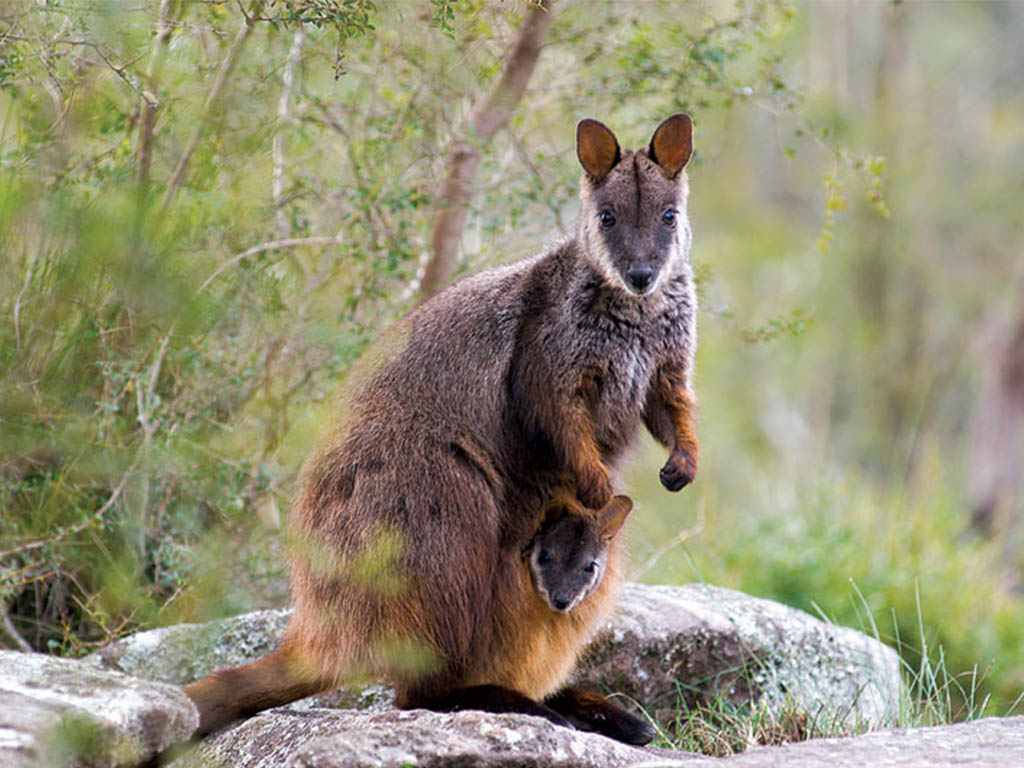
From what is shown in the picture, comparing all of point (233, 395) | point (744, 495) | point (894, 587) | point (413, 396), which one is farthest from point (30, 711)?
point (744, 495)

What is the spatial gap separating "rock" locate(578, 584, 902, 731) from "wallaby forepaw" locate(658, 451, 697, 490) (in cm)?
96

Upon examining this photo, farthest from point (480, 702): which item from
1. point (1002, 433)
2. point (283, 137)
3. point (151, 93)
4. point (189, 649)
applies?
point (1002, 433)

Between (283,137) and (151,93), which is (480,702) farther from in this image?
(283,137)

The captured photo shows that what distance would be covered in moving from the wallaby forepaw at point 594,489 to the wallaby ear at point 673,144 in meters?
1.13

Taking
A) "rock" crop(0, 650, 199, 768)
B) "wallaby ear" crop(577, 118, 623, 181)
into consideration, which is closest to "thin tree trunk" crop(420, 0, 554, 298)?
"wallaby ear" crop(577, 118, 623, 181)

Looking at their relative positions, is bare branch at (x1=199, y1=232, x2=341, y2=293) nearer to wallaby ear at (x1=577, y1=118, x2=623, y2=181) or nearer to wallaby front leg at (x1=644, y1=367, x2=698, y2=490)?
wallaby ear at (x1=577, y1=118, x2=623, y2=181)

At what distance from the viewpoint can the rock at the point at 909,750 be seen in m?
3.71

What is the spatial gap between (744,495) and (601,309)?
9819 millimetres

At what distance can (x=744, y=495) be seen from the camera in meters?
14.2

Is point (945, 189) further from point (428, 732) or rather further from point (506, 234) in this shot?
point (428, 732)

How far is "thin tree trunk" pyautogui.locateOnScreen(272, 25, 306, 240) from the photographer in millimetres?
5691

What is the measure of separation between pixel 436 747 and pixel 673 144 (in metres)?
2.35

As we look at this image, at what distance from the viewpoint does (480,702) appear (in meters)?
4.38

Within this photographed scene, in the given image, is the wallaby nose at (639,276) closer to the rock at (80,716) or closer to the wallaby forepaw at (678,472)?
the wallaby forepaw at (678,472)
